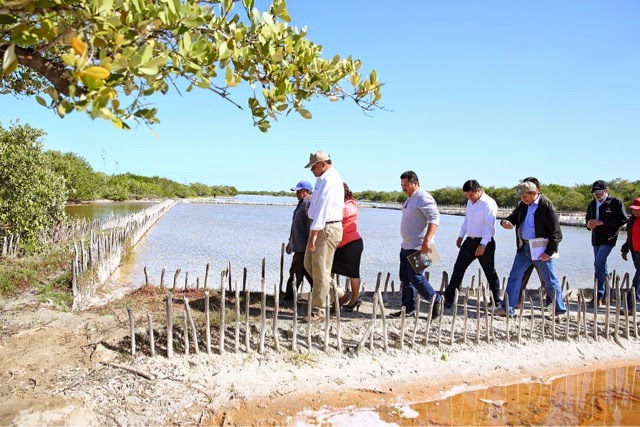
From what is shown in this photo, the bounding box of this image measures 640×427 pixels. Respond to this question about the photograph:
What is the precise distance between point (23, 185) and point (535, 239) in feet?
30.6

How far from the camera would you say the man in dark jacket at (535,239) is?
14.7ft

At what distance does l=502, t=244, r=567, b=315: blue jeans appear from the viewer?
4535mm

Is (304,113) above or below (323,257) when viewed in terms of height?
above

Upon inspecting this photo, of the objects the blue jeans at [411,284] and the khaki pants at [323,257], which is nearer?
the khaki pants at [323,257]

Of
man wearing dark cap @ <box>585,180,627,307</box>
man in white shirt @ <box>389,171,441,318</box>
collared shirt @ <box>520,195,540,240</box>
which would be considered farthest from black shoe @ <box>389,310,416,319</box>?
man wearing dark cap @ <box>585,180,627,307</box>

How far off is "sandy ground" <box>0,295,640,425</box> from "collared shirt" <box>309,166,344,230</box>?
3.13 feet

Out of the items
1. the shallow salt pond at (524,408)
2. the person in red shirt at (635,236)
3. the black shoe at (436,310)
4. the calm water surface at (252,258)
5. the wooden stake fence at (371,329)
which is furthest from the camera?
the calm water surface at (252,258)

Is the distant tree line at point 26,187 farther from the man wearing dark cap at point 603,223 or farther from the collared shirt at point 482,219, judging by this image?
the man wearing dark cap at point 603,223

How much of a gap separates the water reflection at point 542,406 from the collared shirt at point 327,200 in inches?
61.5

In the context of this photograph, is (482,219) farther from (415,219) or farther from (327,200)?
(327,200)

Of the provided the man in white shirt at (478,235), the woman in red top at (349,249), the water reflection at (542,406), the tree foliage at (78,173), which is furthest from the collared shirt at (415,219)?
the tree foliage at (78,173)

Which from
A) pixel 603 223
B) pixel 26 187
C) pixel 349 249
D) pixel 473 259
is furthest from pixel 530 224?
pixel 26 187

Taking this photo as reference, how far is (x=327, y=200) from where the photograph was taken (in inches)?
154

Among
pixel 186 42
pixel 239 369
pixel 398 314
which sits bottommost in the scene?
pixel 239 369
